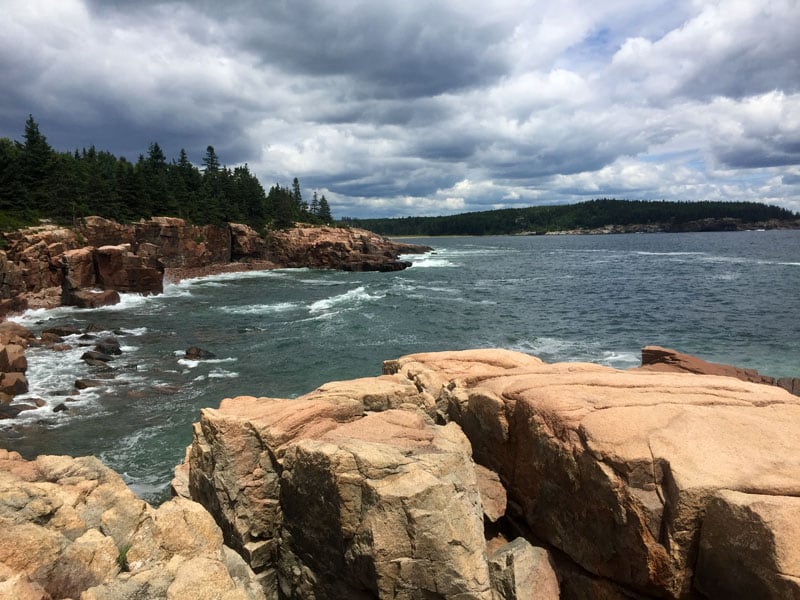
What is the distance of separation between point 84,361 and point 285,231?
2991 inches

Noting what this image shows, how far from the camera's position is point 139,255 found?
6288 cm

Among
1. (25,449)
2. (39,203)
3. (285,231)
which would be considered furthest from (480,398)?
(285,231)

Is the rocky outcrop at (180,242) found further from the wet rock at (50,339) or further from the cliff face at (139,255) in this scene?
the wet rock at (50,339)

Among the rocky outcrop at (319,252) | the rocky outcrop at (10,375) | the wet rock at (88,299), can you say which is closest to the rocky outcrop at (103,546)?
the rocky outcrop at (10,375)

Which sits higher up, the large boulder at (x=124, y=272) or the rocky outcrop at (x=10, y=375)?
the large boulder at (x=124, y=272)

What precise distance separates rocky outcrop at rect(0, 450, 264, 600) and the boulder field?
0.08 ft

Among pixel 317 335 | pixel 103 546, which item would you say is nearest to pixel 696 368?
pixel 103 546

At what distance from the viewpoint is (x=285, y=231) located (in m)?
104

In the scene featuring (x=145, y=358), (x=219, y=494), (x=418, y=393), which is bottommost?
(x=145, y=358)

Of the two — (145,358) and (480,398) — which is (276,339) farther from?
(480,398)

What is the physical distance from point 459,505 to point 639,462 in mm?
2876

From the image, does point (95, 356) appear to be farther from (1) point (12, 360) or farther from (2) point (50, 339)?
(2) point (50, 339)

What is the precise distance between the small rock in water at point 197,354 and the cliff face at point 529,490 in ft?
75.9

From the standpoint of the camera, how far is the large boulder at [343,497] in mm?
7184
